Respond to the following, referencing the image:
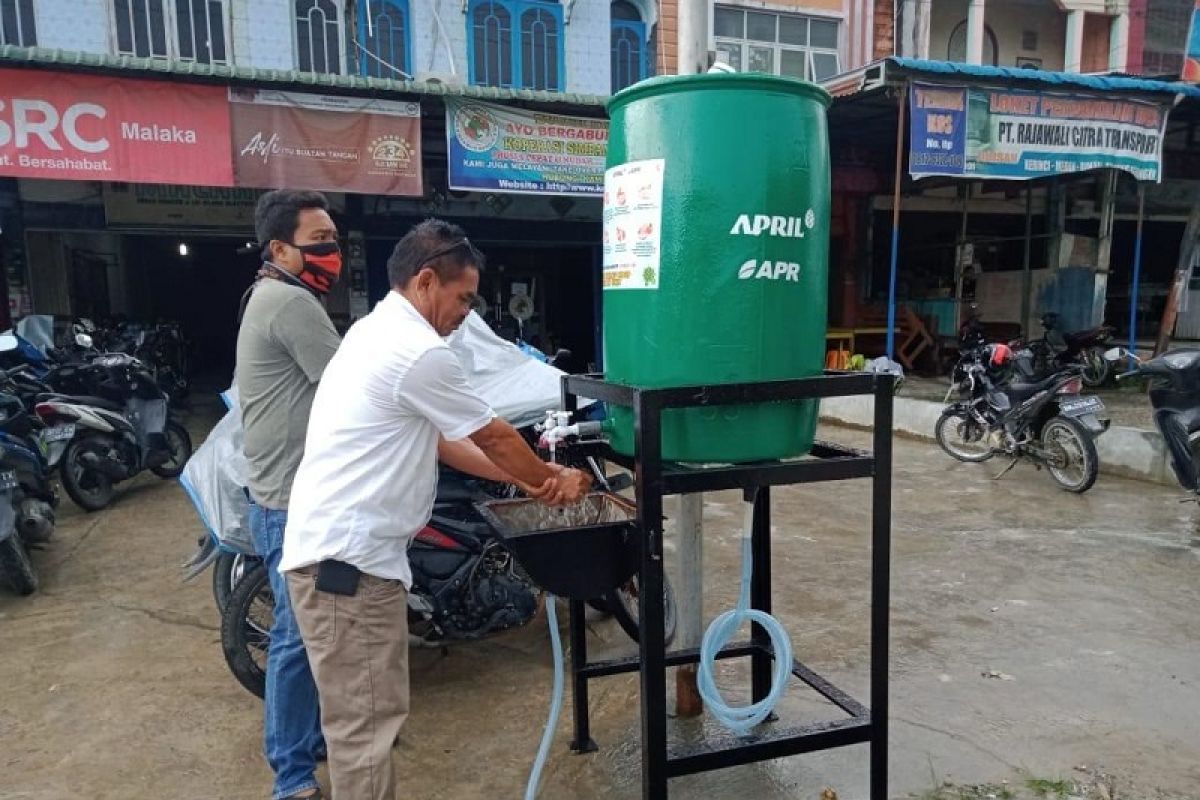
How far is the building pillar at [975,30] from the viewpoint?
13.3 m

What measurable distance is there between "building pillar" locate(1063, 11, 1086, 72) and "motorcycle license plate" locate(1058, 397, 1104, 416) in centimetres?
1041

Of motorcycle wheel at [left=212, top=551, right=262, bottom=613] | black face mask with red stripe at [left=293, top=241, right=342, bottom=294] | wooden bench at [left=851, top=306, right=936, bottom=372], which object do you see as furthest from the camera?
wooden bench at [left=851, top=306, right=936, bottom=372]

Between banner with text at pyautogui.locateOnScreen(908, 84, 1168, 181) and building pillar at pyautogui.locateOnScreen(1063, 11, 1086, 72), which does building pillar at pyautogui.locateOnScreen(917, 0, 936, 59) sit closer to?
building pillar at pyautogui.locateOnScreen(1063, 11, 1086, 72)

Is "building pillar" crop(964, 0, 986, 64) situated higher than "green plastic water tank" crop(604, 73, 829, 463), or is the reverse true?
"building pillar" crop(964, 0, 986, 64)

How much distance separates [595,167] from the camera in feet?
30.0

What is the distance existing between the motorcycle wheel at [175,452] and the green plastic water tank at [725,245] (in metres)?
5.92

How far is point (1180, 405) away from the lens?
17.1 feet

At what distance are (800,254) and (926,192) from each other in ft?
40.5

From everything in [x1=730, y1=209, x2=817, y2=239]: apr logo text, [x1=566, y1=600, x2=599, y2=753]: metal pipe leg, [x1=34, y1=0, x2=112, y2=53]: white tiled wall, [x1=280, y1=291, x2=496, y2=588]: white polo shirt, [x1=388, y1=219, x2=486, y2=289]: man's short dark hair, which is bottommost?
[x1=566, y1=600, x2=599, y2=753]: metal pipe leg

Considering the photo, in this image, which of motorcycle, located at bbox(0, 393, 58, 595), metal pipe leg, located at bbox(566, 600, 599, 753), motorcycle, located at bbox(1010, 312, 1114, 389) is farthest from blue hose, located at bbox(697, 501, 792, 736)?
motorcycle, located at bbox(1010, 312, 1114, 389)

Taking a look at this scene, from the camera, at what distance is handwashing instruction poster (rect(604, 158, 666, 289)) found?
2061mm

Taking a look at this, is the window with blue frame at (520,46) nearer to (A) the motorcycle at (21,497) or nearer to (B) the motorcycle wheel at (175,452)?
(B) the motorcycle wheel at (175,452)

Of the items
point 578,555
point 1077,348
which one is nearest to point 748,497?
point 578,555

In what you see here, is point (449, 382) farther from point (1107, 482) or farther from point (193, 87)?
point (193, 87)
